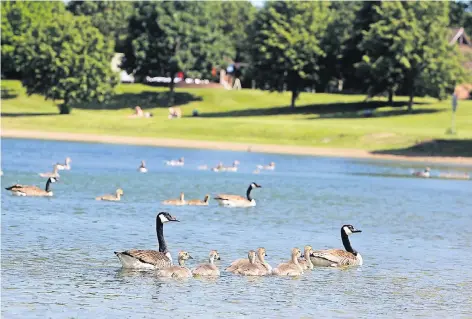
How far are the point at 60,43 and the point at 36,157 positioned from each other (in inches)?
1832

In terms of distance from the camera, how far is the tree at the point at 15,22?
12569 cm

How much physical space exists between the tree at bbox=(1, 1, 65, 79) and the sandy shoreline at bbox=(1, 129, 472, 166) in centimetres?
3883

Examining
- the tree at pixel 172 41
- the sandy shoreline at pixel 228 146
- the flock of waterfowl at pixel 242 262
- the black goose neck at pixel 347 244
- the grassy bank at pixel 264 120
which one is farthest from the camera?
the tree at pixel 172 41

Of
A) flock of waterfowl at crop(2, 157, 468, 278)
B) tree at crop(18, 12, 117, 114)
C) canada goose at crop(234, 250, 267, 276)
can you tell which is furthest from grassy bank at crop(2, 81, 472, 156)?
canada goose at crop(234, 250, 267, 276)

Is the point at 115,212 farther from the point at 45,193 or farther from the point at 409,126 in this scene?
the point at 409,126

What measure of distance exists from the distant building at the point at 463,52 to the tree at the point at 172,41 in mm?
26261

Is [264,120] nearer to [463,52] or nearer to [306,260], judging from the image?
[463,52]

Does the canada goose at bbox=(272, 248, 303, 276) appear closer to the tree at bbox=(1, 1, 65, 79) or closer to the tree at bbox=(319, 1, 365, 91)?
the tree at bbox=(319, 1, 365, 91)

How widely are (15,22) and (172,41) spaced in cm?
2147

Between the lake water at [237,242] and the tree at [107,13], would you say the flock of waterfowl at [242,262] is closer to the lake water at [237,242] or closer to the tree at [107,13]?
the lake water at [237,242]

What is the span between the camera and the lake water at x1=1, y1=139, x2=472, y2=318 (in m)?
20.7

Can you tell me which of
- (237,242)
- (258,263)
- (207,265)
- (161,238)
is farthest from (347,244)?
(207,265)

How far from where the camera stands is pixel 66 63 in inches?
4205

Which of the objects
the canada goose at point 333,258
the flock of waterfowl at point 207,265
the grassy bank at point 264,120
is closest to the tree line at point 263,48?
the grassy bank at point 264,120
